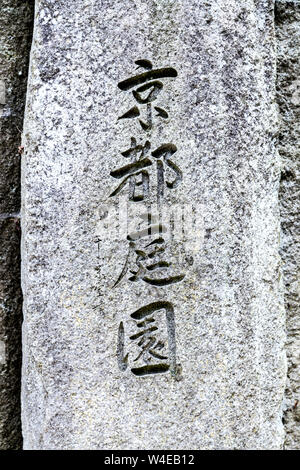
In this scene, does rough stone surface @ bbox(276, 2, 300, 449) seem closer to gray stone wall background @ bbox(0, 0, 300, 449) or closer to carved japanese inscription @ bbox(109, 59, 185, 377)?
gray stone wall background @ bbox(0, 0, 300, 449)

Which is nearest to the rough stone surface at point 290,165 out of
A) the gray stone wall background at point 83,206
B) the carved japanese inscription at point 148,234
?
the gray stone wall background at point 83,206

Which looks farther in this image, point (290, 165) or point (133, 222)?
point (290, 165)

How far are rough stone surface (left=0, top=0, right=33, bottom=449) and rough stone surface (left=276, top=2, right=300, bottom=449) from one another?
2.13ft

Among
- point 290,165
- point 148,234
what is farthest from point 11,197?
point 290,165

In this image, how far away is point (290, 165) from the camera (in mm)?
1319

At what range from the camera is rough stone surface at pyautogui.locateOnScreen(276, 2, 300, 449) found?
1.31 meters

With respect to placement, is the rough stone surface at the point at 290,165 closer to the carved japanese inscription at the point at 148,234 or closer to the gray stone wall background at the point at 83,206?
the gray stone wall background at the point at 83,206

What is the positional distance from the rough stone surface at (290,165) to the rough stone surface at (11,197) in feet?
2.13

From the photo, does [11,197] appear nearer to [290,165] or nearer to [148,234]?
[148,234]

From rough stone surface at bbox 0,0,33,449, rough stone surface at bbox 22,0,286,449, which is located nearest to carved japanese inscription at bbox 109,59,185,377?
rough stone surface at bbox 22,0,286,449

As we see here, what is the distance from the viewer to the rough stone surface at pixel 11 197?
1264mm

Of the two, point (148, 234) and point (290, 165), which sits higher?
point (290, 165)

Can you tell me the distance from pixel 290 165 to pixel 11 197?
2.36 feet

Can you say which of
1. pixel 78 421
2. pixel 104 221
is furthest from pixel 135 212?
pixel 78 421
